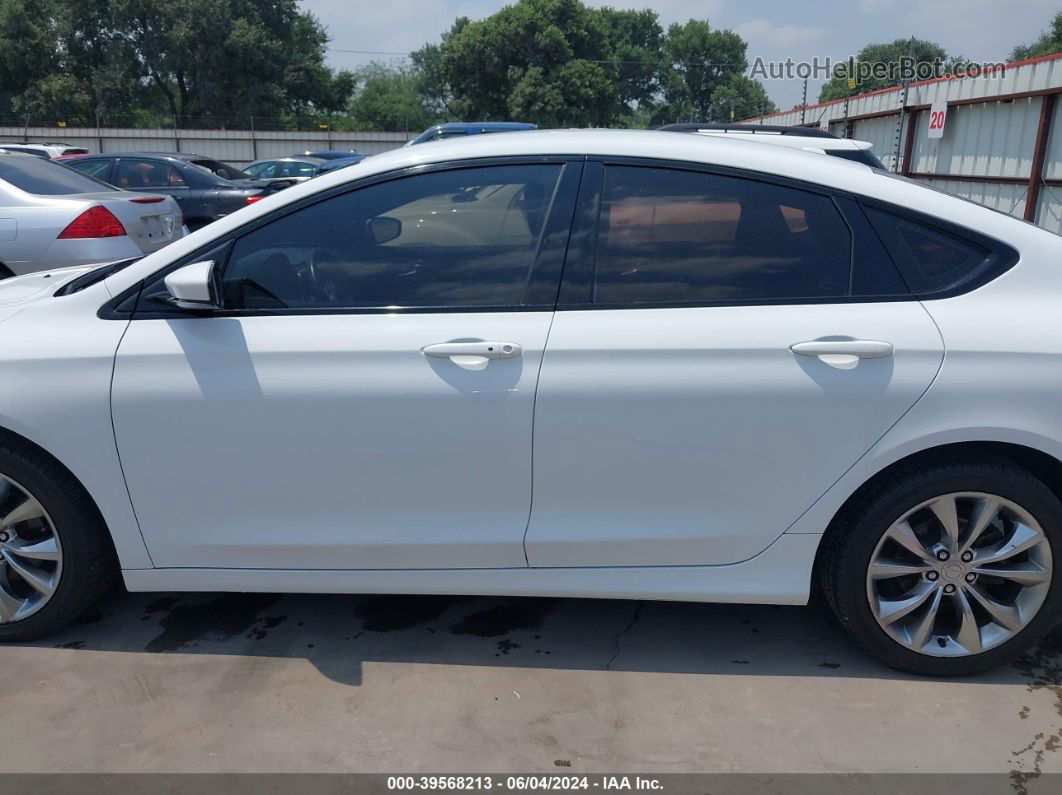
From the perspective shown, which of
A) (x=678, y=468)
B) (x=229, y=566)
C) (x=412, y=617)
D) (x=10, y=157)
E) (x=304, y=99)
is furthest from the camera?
(x=304, y=99)

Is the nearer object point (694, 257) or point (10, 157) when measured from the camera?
point (694, 257)

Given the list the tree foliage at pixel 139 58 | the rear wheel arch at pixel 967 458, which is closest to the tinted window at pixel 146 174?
the rear wheel arch at pixel 967 458

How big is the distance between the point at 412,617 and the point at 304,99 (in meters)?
53.7

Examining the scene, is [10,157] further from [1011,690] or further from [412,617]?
[1011,690]

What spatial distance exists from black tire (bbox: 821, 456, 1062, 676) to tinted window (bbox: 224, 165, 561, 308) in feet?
4.36

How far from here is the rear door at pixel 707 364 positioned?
2605 millimetres

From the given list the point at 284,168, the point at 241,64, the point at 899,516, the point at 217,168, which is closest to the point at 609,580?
the point at 899,516

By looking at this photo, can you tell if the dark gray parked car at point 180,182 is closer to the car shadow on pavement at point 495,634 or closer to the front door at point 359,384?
the car shadow on pavement at point 495,634

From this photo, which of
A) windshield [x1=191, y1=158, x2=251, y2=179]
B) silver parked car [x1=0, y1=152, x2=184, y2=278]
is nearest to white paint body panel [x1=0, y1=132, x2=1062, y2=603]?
silver parked car [x1=0, y1=152, x2=184, y2=278]

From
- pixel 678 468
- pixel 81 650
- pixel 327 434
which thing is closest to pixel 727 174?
pixel 678 468

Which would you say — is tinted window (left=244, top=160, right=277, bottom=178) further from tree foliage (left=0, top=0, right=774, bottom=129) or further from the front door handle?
tree foliage (left=0, top=0, right=774, bottom=129)

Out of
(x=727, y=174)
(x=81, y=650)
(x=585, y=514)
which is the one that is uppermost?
(x=727, y=174)

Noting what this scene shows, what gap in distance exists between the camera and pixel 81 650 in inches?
119

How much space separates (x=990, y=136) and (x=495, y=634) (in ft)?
45.7
